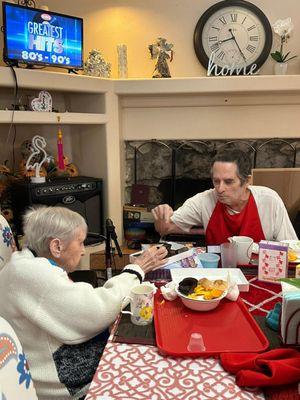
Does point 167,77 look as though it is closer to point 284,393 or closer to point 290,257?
point 290,257

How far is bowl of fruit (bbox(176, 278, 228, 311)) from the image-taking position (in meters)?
1.14

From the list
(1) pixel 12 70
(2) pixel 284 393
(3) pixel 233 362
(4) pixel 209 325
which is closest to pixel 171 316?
(4) pixel 209 325

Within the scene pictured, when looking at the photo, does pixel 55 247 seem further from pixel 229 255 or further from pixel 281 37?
pixel 281 37

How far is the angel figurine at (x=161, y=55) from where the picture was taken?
3020 mm

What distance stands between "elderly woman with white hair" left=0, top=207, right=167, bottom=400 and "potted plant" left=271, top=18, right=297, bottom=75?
2.48 m

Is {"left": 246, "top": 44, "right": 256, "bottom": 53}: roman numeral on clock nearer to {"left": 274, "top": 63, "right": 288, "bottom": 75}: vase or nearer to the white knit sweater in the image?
{"left": 274, "top": 63, "right": 288, "bottom": 75}: vase

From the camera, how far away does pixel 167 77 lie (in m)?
3.06

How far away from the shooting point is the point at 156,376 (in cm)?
88

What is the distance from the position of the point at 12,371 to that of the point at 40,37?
2.36 metres

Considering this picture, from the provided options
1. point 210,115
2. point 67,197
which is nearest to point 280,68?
point 210,115

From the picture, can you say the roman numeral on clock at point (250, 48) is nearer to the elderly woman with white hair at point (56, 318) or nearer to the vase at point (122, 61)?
the vase at point (122, 61)

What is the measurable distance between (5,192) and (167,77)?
1.60 m

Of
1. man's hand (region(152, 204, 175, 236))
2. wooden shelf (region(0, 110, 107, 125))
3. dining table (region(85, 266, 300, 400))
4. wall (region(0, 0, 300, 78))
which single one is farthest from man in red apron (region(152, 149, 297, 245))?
wall (region(0, 0, 300, 78))

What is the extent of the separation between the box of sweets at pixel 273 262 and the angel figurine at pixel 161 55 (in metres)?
2.07
